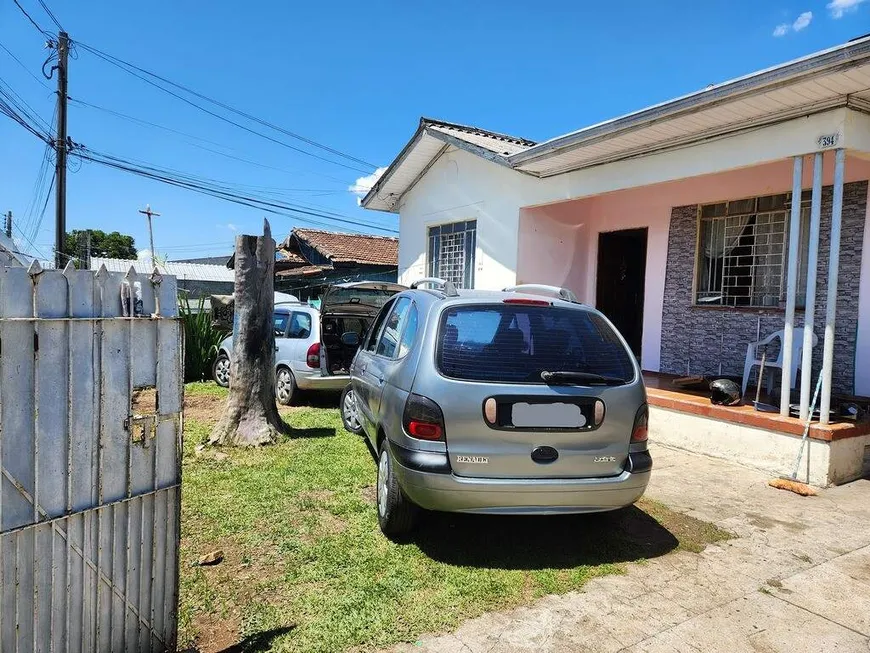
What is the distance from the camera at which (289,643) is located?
2535 millimetres

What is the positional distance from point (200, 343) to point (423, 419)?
30.3 ft

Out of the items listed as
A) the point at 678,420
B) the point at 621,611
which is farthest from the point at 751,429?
the point at 621,611

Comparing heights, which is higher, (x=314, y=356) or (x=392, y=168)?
(x=392, y=168)

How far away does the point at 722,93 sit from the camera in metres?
5.18

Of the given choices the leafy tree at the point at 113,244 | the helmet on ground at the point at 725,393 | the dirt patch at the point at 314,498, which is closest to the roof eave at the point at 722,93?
the helmet on ground at the point at 725,393

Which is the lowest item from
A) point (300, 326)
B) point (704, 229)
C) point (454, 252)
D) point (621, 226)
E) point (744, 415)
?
point (744, 415)

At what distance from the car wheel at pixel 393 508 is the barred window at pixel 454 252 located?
6.92 metres

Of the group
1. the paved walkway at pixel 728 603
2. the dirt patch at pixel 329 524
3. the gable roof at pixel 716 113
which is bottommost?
the paved walkway at pixel 728 603

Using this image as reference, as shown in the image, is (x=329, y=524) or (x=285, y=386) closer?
(x=329, y=524)

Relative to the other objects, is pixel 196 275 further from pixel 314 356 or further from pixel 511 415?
pixel 511 415

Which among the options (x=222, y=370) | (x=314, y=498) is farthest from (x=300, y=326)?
(x=314, y=498)

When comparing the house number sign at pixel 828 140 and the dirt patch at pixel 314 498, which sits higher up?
the house number sign at pixel 828 140

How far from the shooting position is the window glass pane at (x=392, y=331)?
4254mm

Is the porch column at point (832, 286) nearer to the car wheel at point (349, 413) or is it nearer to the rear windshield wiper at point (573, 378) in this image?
the rear windshield wiper at point (573, 378)
